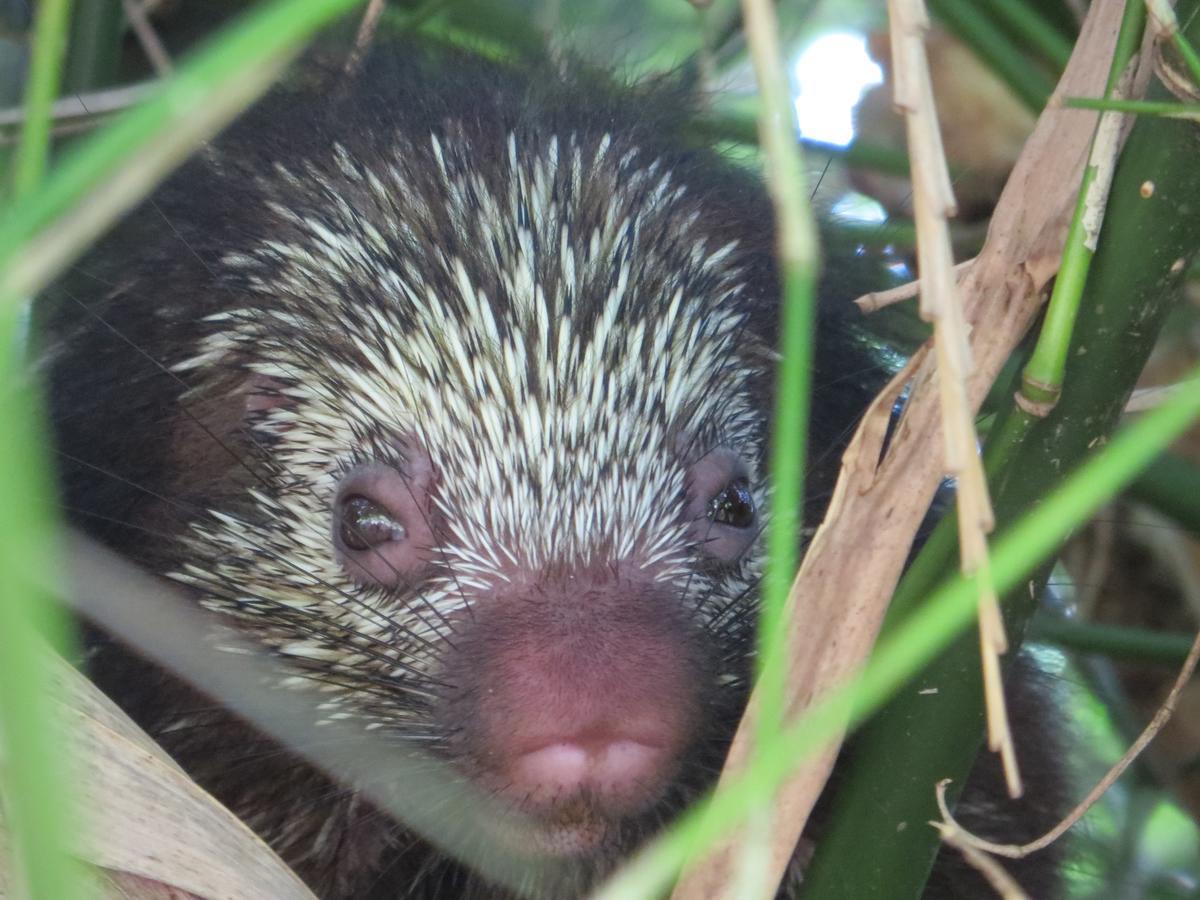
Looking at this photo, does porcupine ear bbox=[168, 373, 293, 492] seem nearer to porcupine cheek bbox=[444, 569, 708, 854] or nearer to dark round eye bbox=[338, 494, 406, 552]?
dark round eye bbox=[338, 494, 406, 552]

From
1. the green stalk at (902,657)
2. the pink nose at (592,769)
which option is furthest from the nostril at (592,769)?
the green stalk at (902,657)

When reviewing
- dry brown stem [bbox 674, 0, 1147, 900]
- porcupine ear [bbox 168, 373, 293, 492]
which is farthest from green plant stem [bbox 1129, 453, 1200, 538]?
porcupine ear [bbox 168, 373, 293, 492]

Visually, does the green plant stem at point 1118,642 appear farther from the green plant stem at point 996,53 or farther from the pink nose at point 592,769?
the pink nose at point 592,769

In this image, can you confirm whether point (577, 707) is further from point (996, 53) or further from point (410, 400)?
point (996, 53)

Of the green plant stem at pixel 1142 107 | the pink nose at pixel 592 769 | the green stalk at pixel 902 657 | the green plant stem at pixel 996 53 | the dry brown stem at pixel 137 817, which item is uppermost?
the green plant stem at pixel 996 53

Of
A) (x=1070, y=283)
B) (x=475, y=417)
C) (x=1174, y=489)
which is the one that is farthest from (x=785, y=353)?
(x=1174, y=489)

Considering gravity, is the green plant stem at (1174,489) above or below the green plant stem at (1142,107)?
below

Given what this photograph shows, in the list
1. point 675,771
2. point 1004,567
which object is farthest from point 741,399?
point 1004,567

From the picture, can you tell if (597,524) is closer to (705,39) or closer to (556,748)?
(556,748)
